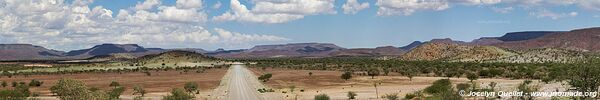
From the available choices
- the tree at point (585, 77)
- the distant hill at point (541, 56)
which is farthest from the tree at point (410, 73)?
the distant hill at point (541, 56)

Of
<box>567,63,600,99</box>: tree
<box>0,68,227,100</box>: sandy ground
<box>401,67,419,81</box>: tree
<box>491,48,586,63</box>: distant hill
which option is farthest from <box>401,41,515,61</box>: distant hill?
<box>567,63,600,99</box>: tree

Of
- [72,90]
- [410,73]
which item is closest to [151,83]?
[410,73]

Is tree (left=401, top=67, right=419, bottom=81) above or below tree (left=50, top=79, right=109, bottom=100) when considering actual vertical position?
below

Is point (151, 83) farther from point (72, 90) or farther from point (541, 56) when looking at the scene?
point (541, 56)

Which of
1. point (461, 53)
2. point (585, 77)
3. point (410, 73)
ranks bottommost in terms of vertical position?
point (410, 73)

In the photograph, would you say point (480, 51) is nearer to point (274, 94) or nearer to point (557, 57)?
point (557, 57)

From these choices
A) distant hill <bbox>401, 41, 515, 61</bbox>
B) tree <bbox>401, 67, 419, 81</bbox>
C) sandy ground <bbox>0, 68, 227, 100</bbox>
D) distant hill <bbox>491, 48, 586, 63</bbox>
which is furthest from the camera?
distant hill <bbox>401, 41, 515, 61</bbox>

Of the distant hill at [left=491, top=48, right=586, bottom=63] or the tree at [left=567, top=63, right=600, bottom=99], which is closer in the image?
the tree at [left=567, top=63, right=600, bottom=99]

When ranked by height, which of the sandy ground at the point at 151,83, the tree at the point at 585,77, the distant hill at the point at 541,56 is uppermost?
the tree at the point at 585,77

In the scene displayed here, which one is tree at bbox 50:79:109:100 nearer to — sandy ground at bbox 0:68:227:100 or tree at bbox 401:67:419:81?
sandy ground at bbox 0:68:227:100

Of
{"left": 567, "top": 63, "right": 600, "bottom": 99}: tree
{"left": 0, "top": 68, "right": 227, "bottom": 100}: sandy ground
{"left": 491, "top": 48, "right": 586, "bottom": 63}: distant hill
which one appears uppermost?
{"left": 567, "top": 63, "right": 600, "bottom": 99}: tree

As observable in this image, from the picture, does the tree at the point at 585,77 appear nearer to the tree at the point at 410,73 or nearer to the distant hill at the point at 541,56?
the tree at the point at 410,73
